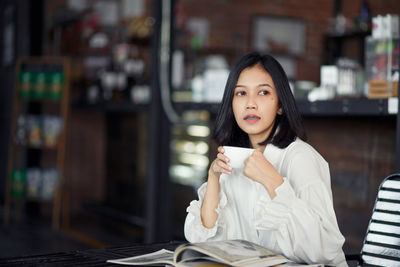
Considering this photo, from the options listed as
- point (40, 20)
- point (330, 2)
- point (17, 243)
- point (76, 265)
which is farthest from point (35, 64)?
point (76, 265)

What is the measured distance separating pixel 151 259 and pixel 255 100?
49cm

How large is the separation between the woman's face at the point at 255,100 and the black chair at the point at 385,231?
0.42m

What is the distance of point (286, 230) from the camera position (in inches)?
54.1

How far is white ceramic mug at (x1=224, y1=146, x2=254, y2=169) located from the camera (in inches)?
56.5

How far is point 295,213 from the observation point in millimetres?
1354

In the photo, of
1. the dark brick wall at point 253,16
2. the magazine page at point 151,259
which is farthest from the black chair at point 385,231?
the dark brick wall at point 253,16

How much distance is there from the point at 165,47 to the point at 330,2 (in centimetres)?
358

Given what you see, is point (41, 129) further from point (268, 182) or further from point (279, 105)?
point (268, 182)

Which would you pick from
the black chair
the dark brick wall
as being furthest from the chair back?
the dark brick wall

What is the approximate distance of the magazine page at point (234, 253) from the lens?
123 centimetres

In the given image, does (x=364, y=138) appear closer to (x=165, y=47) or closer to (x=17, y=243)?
(x=165, y=47)

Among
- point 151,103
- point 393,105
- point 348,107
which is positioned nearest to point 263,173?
point 393,105

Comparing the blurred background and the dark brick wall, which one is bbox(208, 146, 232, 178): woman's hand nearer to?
the blurred background

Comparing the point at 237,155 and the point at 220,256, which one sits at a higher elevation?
the point at 237,155
